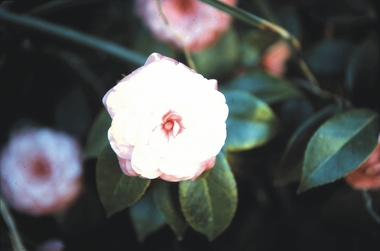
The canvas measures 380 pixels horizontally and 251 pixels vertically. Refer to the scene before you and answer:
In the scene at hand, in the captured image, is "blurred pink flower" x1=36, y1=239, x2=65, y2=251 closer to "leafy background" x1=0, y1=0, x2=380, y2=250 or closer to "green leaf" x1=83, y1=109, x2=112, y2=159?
"leafy background" x1=0, y1=0, x2=380, y2=250

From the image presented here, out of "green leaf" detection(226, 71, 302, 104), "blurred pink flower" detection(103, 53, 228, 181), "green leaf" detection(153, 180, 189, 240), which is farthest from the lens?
"green leaf" detection(226, 71, 302, 104)

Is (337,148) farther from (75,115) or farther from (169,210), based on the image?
(75,115)

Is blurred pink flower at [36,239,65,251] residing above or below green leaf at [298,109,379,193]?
below

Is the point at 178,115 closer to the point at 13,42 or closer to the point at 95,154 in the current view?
the point at 95,154

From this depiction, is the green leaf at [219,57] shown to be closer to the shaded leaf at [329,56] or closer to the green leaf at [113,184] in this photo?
the shaded leaf at [329,56]

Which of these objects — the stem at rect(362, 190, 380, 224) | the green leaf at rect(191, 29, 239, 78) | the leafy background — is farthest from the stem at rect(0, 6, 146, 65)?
the stem at rect(362, 190, 380, 224)

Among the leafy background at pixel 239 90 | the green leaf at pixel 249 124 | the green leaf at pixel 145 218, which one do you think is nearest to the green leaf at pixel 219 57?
the leafy background at pixel 239 90
